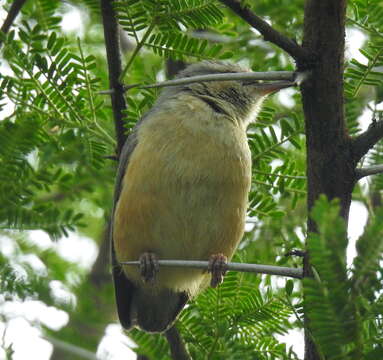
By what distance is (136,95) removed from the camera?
6590 millimetres

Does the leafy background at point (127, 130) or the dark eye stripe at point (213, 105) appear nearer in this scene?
the leafy background at point (127, 130)

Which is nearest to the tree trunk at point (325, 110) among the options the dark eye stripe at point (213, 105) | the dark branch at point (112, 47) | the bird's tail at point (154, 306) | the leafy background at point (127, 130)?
the leafy background at point (127, 130)

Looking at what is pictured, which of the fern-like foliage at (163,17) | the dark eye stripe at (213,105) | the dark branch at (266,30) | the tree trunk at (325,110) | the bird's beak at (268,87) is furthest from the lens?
the bird's beak at (268,87)

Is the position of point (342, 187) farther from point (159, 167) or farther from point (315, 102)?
point (159, 167)

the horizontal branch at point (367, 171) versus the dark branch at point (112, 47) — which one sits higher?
the dark branch at point (112, 47)

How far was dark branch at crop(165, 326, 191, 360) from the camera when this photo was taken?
4.34 m

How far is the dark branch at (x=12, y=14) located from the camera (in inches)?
197

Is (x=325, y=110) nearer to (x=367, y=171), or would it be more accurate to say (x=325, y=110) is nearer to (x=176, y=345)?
(x=367, y=171)

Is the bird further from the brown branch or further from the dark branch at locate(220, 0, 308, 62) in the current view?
the dark branch at locate(220, 0, 308, 62)

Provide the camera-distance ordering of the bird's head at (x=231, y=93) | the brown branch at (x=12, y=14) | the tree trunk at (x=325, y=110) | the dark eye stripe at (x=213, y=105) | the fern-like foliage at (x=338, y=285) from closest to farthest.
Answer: the fern-like foliage at (x=338, y=285) < the tree trunk at (x=325, y=110) < the brown branch at (x=12, y=14) < the dark eye stripe at (x=213, y=105) < the bird's head at (x=231, y=93)

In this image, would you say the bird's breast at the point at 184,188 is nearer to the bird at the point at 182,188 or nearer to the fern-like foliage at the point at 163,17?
the bird at the point at 182,188

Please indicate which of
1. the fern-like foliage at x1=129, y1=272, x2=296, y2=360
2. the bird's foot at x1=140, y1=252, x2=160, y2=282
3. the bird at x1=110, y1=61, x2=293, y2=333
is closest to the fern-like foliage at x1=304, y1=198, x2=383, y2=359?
the fern-like foliage at x1=129, y1=272, x2=296, y2=360

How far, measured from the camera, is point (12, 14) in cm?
508

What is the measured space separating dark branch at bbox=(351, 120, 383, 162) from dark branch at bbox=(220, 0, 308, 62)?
1.43ft
